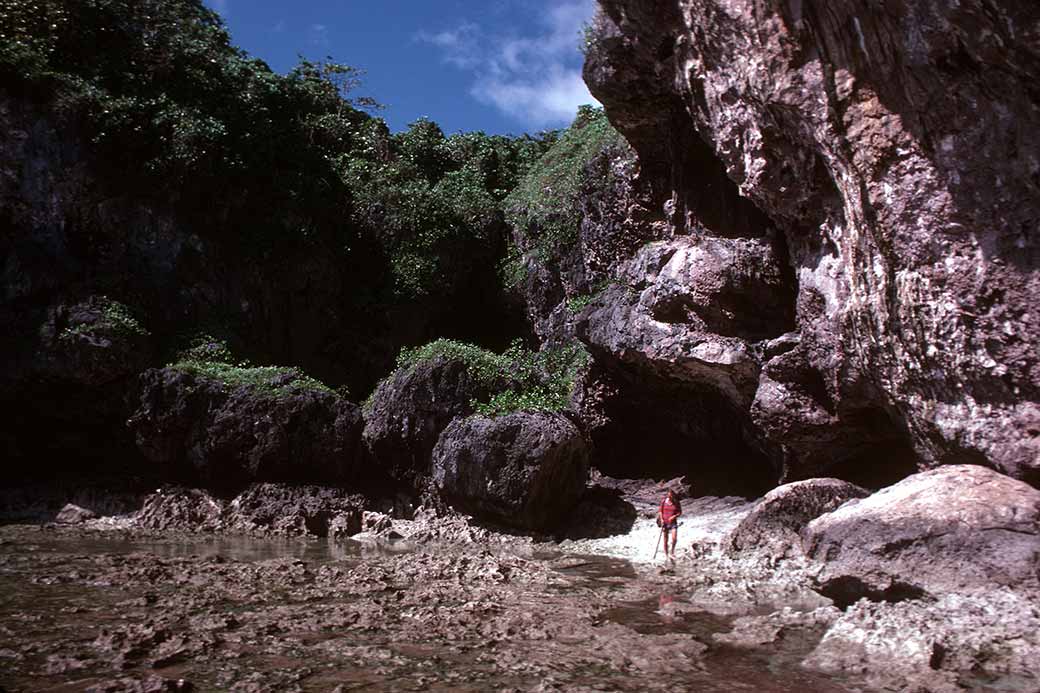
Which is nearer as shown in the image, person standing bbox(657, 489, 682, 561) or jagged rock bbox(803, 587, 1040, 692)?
jagged rock bbox(803, 587, 1040, 692)

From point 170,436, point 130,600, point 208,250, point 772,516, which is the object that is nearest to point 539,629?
point 130,600

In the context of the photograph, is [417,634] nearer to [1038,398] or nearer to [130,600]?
[130,600]

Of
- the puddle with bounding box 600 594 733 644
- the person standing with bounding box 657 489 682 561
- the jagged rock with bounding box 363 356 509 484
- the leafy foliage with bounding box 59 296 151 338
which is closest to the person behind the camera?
the puddle with bounding box 600 594 733 644

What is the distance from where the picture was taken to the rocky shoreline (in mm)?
4715

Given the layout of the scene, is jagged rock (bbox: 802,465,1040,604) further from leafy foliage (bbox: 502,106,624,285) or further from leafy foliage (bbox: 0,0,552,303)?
leafy foliage (bbox: 0,0,552,303)

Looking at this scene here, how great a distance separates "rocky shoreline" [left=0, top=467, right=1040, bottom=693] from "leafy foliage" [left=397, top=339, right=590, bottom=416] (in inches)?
166

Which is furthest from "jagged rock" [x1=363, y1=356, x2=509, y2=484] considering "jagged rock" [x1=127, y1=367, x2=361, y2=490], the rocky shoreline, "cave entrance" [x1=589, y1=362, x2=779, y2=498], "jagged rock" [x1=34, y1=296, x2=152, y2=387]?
"jagged rock" [x1=34, y1=296, x2=152, y2=387]

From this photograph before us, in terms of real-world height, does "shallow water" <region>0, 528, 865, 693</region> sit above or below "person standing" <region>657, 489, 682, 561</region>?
below

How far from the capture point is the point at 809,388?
10.8 metres

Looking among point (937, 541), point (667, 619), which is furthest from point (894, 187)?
point (667, 619)

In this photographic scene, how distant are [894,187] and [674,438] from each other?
7.42 meters

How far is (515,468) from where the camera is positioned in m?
12.3

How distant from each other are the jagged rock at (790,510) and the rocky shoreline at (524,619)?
26 millimetres

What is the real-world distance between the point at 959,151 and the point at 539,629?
20.7ft
